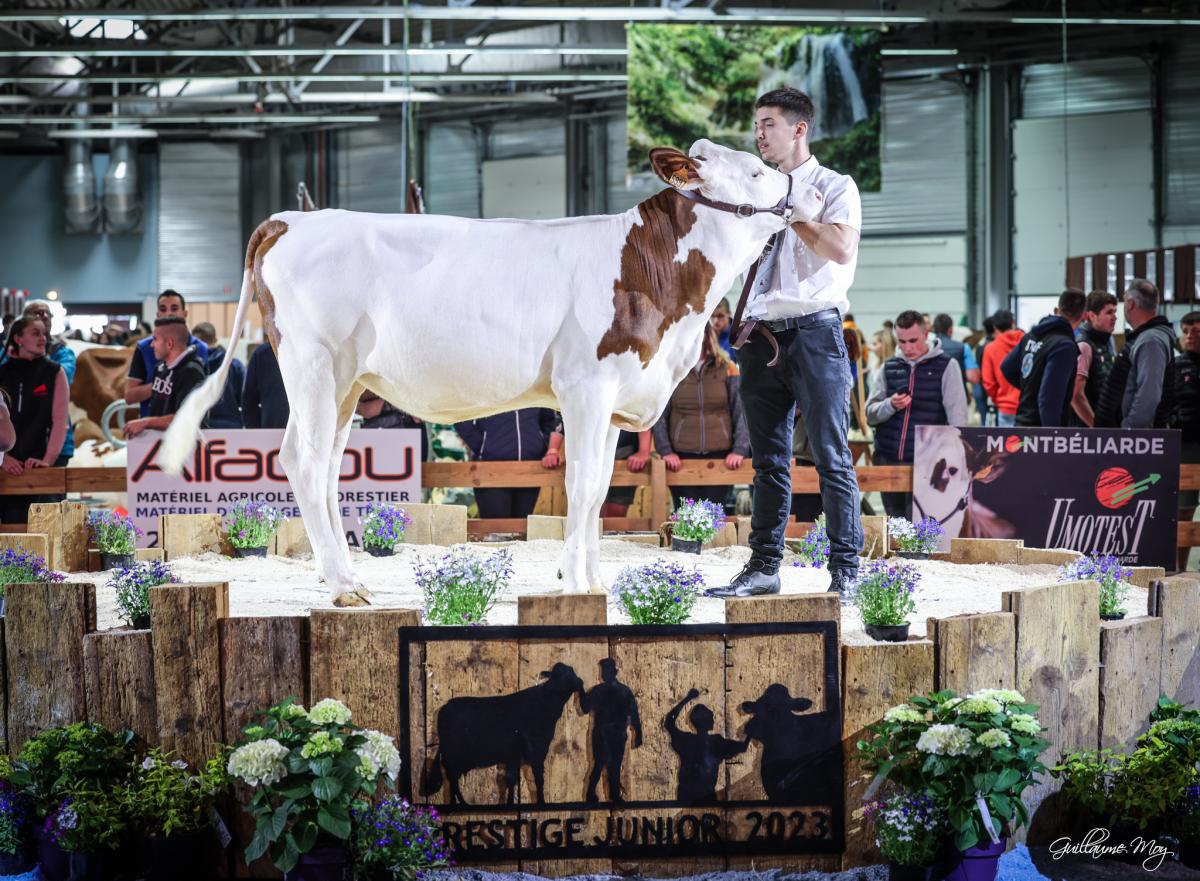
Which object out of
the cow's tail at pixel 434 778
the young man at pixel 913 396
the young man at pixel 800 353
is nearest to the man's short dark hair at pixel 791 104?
the young man at pixel 800 353

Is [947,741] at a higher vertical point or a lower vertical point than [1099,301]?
lower

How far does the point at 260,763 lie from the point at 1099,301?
279 inches

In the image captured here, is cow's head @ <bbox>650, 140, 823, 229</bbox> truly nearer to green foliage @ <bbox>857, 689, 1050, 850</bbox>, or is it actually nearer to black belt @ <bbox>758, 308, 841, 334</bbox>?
black belt @ <bbox>758, 308, 841, 334</bbox>

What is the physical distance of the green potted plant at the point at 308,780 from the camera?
125 inches

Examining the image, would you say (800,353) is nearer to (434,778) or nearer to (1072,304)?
(434,778)

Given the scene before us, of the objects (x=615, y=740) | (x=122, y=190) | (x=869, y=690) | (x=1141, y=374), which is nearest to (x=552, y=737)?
(x=615, y=740)

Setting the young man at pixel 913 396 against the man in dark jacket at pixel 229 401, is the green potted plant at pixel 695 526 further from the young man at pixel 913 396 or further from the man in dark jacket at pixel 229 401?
the man in dark jacket at pixel 229 401

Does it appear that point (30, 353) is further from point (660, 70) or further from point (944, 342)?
point (660, 70)

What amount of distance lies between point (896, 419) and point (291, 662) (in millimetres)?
4894

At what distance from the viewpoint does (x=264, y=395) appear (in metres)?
7.65

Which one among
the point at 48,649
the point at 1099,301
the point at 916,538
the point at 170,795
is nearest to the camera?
the point at 170,795

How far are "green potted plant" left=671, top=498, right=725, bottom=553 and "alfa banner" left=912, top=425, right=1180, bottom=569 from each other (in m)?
1.35

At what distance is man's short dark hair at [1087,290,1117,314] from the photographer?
28.1 feet

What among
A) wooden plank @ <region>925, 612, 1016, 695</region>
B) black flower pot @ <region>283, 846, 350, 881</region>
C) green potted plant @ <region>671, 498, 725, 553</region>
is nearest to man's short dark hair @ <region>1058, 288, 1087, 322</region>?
green potted plant @ <region>671, 498, 725, 553</region>
